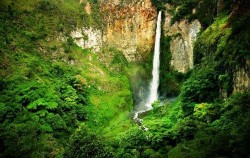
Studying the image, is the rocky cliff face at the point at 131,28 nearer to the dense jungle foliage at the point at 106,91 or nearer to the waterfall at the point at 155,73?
the waterfall at the point at 155,73

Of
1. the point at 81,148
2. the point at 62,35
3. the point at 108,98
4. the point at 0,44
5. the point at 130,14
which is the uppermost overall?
the point at 130,14

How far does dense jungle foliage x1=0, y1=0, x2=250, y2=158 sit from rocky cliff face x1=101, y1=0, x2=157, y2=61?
146 cm

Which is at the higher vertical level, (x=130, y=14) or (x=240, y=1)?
(x=130, y=14)

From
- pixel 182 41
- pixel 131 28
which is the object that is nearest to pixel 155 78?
pixel 182 41

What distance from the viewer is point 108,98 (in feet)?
118

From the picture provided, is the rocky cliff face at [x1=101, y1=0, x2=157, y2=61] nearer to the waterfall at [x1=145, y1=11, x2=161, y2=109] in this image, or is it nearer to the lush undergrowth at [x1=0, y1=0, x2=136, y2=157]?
the waterfall at [x1=145, y1=11, x2=161, y2=109]

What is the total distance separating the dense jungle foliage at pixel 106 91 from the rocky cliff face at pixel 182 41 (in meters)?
0.95

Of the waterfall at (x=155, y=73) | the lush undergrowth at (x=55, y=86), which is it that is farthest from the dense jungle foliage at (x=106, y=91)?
the waterfall at (x=155, y=73)

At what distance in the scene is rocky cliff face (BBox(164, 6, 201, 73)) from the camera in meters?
36.6

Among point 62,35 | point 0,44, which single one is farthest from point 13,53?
point 62,35

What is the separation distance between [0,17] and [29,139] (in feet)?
65.1

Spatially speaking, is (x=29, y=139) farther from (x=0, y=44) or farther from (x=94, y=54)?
(x=94, y=54)

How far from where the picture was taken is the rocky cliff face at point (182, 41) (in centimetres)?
3662

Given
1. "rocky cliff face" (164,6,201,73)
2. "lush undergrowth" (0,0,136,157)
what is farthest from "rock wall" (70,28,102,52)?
"rocky cliff face" (164,6,201,73)
